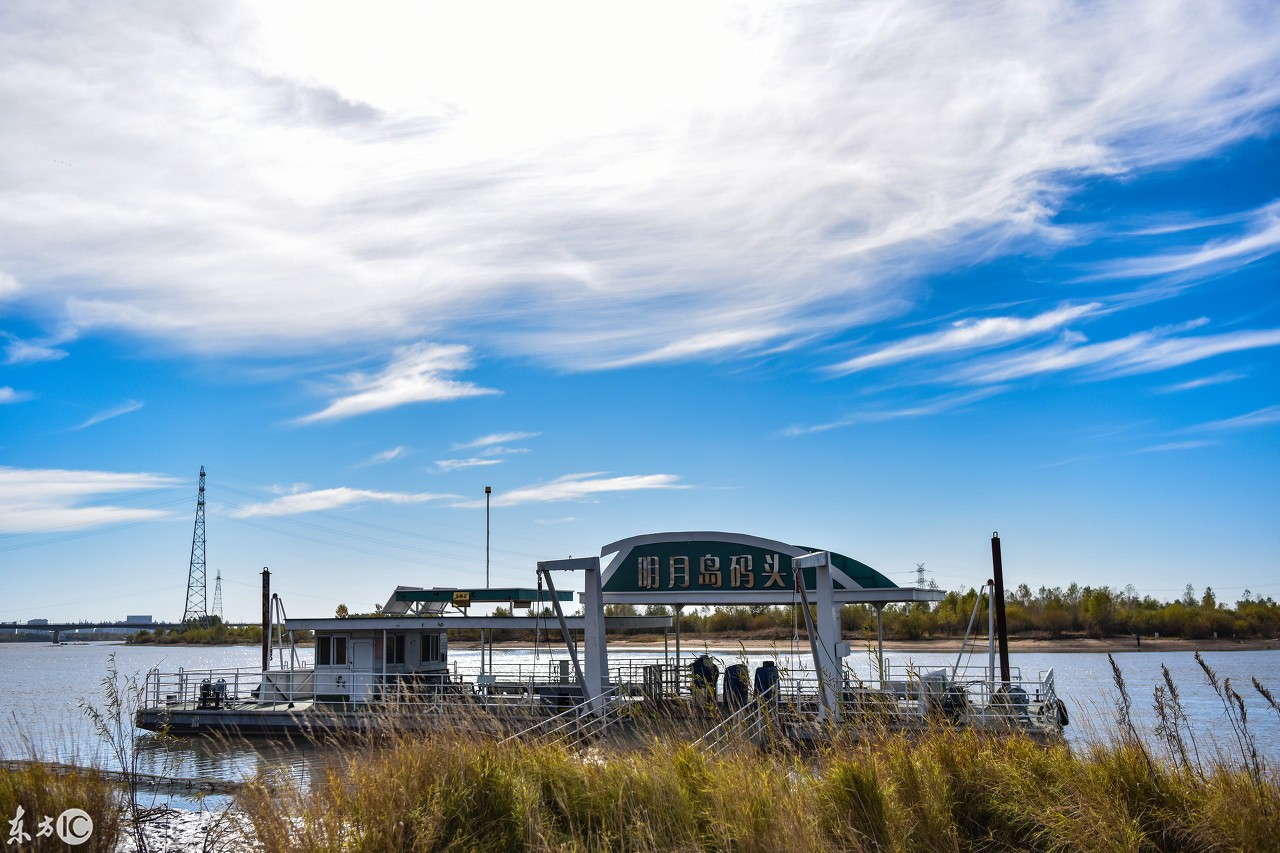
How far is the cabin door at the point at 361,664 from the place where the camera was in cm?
3122

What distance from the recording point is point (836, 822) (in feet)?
28.2

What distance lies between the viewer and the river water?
39.3 ft

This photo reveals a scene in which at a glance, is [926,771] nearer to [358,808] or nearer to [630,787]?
[630,787]

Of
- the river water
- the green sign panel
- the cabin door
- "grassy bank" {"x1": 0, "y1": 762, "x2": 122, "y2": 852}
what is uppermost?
the green sign panel

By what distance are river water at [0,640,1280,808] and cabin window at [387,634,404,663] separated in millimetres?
4289

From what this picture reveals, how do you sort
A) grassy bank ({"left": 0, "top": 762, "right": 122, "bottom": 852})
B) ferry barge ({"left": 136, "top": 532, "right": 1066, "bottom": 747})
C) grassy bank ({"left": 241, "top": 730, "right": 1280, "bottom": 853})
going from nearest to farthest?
grassy bank ({"left": 0, "top": 762, "right": 122, "bottom": 852}), grassy bank ({"left": 241, "top": 730, "right": 1280, "bottom": 853}), ferry barge ({"left": 136, "top": 532, "right": 1066, "bottom": 747})

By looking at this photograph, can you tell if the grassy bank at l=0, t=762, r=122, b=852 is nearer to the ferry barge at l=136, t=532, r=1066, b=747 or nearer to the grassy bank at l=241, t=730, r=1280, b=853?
the grassy bank at l=241, t=730, r=1280, b=853

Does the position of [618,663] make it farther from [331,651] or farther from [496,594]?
[331,651]

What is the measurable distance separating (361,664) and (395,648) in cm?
113

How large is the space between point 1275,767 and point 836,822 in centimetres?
392

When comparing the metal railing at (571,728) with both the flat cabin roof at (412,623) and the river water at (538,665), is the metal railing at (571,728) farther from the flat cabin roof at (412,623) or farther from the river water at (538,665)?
the flat cabin roof at (412,623)

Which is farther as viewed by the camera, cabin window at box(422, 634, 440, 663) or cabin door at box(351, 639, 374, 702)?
cabin window at box(422, 634, 440, 663)

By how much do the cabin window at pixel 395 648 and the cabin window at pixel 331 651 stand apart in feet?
4.47

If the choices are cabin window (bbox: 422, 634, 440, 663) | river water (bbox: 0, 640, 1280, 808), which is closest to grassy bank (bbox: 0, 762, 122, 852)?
river water (bbox: 0, 640, 1280, 808)
